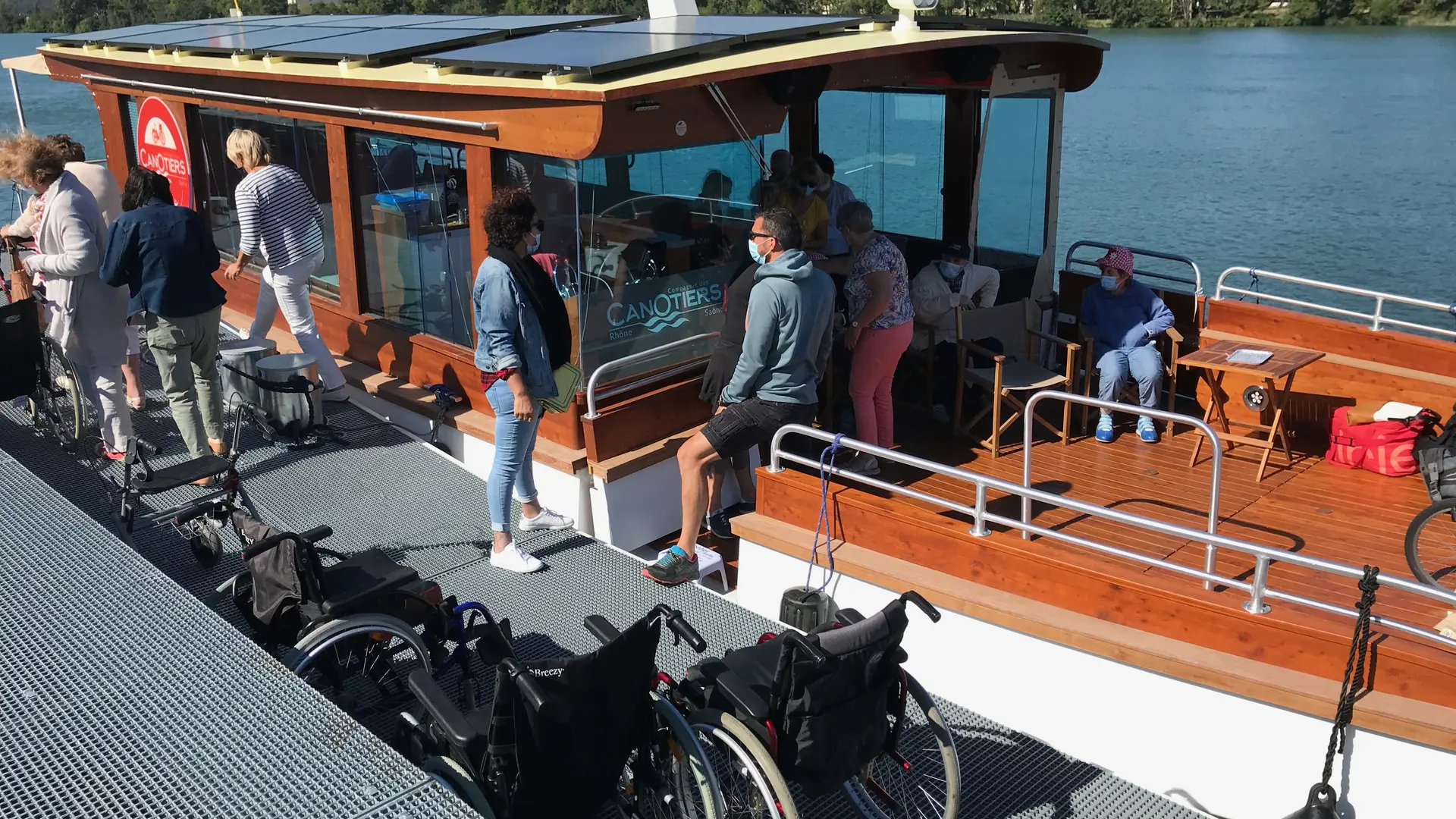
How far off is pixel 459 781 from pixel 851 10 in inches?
1137

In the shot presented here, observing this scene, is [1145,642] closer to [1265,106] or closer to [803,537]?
[803,537]

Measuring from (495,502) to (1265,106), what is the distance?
3700 cm

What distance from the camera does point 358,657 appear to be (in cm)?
420

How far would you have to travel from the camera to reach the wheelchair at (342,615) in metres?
4.00

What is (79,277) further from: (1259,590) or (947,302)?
(1259,590)

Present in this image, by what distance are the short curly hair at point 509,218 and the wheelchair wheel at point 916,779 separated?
2473 mm

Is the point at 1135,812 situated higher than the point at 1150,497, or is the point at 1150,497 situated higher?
the point at 1150,497

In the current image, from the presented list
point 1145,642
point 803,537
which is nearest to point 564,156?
point 803,537

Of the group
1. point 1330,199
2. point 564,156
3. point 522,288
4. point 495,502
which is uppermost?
point 564,156

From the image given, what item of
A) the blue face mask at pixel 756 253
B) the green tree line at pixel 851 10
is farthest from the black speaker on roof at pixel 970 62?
the green tree line at pixel 851 10

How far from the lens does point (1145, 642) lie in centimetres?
457

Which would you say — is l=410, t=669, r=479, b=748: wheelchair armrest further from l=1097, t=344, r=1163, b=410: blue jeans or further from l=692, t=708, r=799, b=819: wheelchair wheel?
l=1097, t=344, r=1163, b=410: blue jeans

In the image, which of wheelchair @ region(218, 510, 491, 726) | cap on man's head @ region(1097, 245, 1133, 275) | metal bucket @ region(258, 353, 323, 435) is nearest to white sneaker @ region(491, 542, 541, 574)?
wheelchair @ region(218, 510, 491, 726)

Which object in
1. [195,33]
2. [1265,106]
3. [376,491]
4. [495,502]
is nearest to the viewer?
[495,502]
